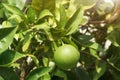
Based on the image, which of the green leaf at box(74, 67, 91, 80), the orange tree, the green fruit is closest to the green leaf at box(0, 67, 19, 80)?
the orange tree

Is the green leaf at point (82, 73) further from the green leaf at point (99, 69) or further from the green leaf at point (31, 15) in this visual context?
the green leaf at point (31, 15)

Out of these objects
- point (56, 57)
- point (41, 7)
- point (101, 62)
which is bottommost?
point (101, 62)

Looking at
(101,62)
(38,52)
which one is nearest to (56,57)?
(38,52)

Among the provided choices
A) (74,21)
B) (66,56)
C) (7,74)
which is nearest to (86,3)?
(74,21)

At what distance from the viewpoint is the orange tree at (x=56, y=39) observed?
3.29ft

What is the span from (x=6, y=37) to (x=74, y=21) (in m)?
0.20

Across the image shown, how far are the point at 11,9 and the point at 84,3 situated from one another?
0.79ft

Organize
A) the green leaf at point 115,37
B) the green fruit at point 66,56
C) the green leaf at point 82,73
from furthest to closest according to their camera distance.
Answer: the green leaf at point 82,73 → the green leaf at point 115,37 → the green fruit at point 66,56

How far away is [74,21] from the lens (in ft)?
3.40

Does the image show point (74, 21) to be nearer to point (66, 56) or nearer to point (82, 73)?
point (66, 56)

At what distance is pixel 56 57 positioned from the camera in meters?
1.00

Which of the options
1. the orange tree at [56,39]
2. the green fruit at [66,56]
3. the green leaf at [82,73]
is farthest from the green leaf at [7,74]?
the green leaf at [82,73]

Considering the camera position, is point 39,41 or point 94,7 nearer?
point 39,41

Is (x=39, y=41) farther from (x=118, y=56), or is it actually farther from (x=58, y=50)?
(x=118, y=56)
